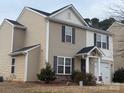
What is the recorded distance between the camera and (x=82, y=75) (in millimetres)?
26266

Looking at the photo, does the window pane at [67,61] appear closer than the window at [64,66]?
Result: No

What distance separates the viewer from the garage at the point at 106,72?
107ft

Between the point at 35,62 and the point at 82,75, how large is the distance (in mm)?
4846

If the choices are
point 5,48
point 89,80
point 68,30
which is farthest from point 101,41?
point 5,48

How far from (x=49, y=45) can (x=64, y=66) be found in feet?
9.43

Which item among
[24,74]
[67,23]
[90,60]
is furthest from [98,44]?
[24,74]

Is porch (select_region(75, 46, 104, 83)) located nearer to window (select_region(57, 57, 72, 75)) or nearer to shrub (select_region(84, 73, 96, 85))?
window (select_region(57, 57, 72, 75))

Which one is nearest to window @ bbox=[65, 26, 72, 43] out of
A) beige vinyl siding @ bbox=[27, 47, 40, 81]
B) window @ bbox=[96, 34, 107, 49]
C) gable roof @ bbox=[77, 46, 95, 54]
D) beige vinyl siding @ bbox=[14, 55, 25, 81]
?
gable roof @ bbox=[77, 46, 95, 54]

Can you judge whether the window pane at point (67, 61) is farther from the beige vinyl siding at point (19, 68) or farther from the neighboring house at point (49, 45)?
the beige vinyl siding at point (19, 68)

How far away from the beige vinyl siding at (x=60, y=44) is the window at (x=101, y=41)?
9.75ft

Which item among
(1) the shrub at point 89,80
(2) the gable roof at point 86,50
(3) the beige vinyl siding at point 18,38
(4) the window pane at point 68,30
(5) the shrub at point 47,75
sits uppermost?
(4) the window pane at point 68,30

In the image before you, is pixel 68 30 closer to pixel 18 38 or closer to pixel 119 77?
pixel 18 38

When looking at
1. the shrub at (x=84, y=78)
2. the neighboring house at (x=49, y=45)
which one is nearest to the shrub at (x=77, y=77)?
the shrub at (x=84, y=78)

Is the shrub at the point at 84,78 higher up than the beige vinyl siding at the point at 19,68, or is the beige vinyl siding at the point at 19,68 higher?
the beige vinyl siding at the point at 19,68
